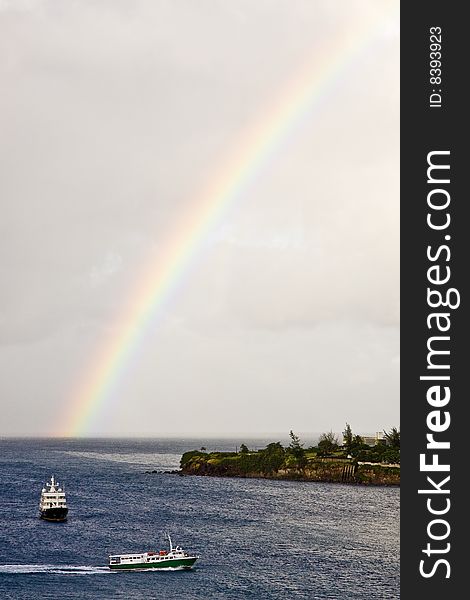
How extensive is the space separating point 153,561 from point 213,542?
17144 mm

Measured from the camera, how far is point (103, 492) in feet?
533

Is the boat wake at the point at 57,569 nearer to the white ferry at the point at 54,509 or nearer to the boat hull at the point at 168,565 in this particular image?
the boat hull at the point at 168,565

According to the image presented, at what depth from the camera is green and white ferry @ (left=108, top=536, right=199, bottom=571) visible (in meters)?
80.4

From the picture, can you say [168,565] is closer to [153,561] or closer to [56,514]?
[153,561]

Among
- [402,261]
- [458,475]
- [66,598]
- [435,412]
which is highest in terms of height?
[402,261]

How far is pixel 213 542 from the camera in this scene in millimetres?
98438

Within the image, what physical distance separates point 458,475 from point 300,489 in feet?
479

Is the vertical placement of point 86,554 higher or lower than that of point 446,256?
lower

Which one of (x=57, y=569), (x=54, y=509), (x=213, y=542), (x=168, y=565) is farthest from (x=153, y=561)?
(x=54, y=509)

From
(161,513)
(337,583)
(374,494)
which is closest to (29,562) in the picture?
(337,583)

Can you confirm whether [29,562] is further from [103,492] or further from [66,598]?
[103,492]

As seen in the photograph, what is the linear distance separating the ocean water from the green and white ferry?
3.19ft

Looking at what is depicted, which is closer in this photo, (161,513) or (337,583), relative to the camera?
Result: (337,583)

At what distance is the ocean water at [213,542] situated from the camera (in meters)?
72.8
